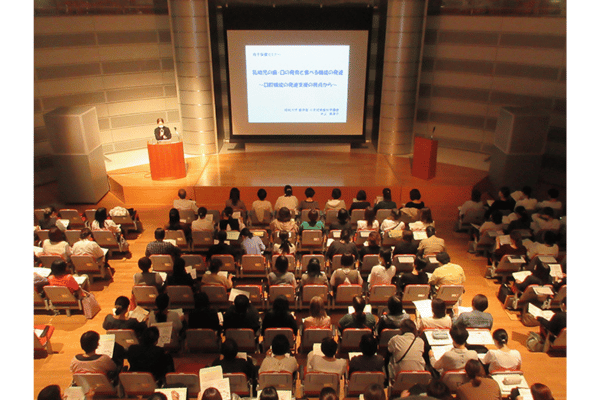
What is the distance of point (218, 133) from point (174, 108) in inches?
51.4

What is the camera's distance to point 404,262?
20.3 feet

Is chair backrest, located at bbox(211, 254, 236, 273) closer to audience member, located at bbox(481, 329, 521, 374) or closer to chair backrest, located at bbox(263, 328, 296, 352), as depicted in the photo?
chair backrest, located at bbox(263, 328, 296, 352)

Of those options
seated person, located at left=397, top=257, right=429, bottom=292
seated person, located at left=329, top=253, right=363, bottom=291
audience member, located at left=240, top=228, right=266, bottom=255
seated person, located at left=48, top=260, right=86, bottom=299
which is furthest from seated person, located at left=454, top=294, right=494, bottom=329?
seated person, located at left=48, top=260, right=86, bottom=299

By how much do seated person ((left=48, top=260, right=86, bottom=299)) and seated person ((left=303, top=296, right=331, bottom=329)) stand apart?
124 inches

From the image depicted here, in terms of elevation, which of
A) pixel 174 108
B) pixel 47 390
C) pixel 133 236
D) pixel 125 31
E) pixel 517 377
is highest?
pixel 125 31

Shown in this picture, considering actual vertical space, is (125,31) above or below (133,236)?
above

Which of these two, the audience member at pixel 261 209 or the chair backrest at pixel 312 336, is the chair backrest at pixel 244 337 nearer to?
the chair backrest at pixel 312 336

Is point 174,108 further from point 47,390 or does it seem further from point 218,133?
point 47,390

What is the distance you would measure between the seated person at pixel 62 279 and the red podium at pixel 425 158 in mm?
6998

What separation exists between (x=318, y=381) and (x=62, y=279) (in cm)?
367

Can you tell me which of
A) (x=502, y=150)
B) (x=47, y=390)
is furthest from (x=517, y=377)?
(x=502, y=150)

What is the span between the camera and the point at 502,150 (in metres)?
9.54

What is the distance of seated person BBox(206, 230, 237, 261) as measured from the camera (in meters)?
6.46

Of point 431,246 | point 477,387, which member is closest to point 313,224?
point 431,246
